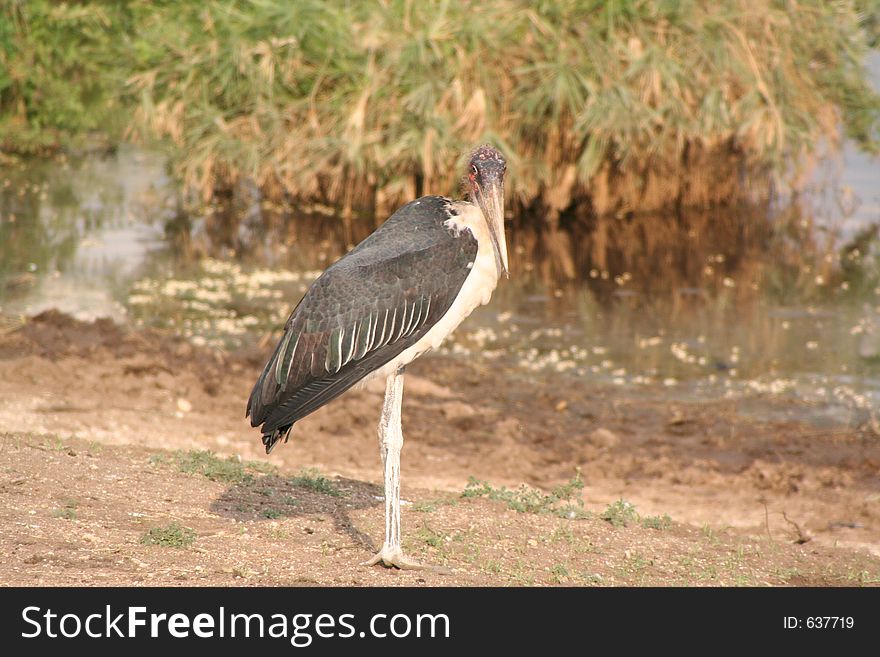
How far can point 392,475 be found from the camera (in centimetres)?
551

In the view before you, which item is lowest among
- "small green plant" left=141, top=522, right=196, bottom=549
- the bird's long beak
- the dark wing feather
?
"small green plant" left=141, top=522, right=196, bottom=549

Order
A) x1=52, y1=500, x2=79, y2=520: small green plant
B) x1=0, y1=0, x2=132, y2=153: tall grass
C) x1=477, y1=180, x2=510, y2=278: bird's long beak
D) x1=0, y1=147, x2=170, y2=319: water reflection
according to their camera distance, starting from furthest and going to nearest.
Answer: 1. x1=0, y1=0, x2=132, y2=153: tall grass
2. x1=0, y1=147, x2=170, y2=319: water reflection
3. x1=52, y1=500, x2=79, y2=520: small green plant
4. x1=477, y1=180, x2=510, y2=278: bird's long beak

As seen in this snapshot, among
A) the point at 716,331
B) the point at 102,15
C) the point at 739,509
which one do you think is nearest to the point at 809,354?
the point at 716,331

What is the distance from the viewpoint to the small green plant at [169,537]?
5426mm

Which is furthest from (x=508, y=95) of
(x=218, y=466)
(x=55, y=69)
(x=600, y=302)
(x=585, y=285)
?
A: (x=218, y=466)

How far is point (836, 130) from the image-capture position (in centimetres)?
1750

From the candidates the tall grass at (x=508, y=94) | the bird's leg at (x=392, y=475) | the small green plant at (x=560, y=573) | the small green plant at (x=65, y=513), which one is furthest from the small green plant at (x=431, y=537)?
the tall grass at (x=508, y=94)

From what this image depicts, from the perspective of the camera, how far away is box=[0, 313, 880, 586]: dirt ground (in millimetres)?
5516

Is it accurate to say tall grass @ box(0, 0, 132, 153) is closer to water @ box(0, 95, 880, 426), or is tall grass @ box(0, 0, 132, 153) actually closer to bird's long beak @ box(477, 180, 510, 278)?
water @ box(0, 95, 880, 426)

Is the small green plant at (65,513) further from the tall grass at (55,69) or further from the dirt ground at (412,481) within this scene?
the tall grass at (55,69)

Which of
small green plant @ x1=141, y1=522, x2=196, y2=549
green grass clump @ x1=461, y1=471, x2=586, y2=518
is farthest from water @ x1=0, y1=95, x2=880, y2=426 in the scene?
small green plant @ x1=141, y1=522, x2=196, y2=549

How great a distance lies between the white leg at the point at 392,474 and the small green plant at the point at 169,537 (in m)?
0.76

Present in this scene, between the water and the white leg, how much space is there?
4.88m

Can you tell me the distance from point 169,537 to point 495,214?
1.88 m
